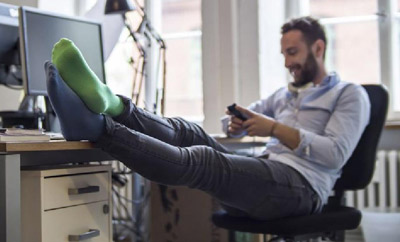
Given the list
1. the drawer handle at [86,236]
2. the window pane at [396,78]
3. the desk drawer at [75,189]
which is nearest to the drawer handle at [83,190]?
the desk drawer at [75,189]

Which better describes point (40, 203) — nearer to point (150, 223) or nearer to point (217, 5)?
point (150, 223)

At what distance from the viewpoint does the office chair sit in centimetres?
149

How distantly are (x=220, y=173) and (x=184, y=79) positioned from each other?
1.81m

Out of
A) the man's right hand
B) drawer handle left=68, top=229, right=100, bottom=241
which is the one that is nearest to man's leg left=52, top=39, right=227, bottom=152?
the man's right hand

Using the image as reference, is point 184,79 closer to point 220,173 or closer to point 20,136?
point 220,173

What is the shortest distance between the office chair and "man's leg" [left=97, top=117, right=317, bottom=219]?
0.15 ft

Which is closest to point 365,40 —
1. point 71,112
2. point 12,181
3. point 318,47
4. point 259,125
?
point 318,47

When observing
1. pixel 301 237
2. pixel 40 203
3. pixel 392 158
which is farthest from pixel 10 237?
pixel 392 158

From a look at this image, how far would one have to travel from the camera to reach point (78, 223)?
1.51 meters

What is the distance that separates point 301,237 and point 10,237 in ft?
2.61

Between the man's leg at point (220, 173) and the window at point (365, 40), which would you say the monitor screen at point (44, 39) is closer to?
the man's leg at point (220, 173)

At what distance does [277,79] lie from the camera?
112 inches

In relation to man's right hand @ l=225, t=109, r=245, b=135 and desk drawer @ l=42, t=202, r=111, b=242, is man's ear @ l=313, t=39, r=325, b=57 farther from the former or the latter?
desk drawer @ l=42, t=202, r=111, b=242

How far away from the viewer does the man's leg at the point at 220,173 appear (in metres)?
1.25
